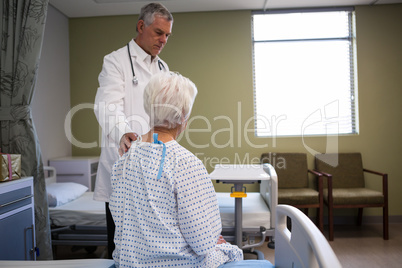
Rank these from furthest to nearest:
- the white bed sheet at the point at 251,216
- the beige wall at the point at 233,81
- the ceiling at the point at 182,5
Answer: the beige wall at the point at 233,81, the ceiling at the point at 182,5, the white bed sheet at the point at 251,216

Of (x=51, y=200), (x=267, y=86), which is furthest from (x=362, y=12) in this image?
(x=51, y=200)

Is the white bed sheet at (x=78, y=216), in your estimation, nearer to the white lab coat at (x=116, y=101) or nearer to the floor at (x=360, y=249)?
the floor at (x=360, y=249)

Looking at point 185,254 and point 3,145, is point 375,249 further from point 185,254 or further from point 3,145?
point 3,145

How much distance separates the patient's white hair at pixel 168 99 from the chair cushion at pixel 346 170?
11.7 ft

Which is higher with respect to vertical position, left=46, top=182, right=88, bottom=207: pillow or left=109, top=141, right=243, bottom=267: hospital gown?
left=109, top=141, right=243, bottom=267: hospital gown

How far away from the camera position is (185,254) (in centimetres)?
123

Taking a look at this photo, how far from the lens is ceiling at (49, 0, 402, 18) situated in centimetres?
425

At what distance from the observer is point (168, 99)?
1.26 m

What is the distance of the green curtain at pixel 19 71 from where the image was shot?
2598 millimetres

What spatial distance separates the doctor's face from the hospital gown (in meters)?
0.90

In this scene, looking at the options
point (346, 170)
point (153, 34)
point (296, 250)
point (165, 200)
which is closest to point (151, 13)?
point (153, 34)

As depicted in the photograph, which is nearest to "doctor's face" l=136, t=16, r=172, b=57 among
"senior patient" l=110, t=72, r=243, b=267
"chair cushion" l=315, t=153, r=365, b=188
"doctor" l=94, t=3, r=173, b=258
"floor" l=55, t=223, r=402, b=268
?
"doctor" l=94, t=3, r=173, b=258

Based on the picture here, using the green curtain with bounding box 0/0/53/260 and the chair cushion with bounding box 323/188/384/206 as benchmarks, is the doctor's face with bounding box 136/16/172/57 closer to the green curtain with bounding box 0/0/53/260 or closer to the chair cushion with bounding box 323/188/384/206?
the green curtain with bounding box 0/0/53/260

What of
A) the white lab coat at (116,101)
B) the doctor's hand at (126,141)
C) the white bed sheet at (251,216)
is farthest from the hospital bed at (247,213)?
the doctor's hand at (126,141)
